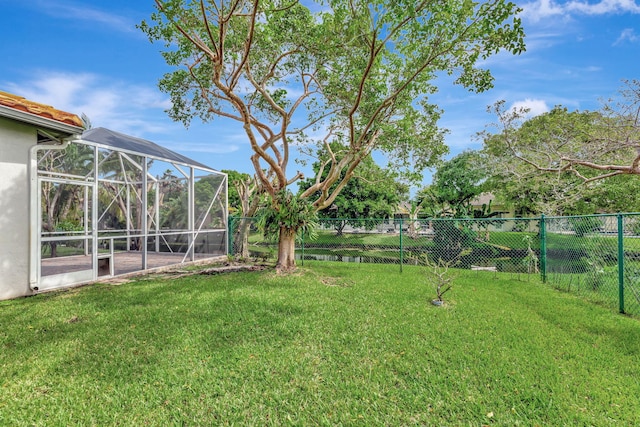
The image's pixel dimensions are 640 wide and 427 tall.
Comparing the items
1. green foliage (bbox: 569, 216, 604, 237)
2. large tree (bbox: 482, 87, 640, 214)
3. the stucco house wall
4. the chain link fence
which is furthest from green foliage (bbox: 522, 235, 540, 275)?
the stucco house wall

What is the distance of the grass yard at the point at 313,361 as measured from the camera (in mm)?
2266

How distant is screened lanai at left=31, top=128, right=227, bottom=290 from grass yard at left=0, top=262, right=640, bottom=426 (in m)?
1.86

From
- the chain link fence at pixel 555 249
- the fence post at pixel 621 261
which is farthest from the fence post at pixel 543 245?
the fence post at pixel 621 261

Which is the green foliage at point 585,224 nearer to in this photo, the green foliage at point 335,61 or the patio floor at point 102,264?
the green foliage at point 335,61

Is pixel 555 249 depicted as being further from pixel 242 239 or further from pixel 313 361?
pixel 242 239

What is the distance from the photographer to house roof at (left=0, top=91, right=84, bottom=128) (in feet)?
15.9

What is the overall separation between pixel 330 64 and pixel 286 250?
4861 millimetres

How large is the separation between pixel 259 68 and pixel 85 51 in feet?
13.9

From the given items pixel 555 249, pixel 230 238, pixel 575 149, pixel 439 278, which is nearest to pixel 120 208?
pixel 230 238

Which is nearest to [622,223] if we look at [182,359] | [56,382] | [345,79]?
[345,79]

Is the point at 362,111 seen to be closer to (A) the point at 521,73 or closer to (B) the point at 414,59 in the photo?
(B) the point at 414,59

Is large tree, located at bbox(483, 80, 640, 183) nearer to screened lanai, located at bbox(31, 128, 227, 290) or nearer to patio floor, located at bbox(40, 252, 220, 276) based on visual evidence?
screened lanai, located at bbox(31, 128, 227, 290)

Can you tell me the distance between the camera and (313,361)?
3.01 metres

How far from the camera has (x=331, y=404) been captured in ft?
7.66
